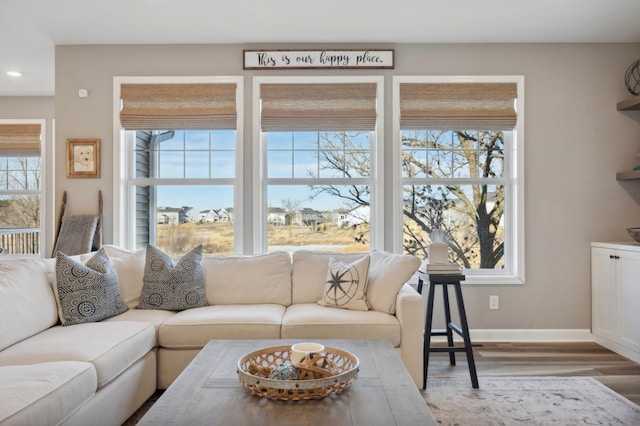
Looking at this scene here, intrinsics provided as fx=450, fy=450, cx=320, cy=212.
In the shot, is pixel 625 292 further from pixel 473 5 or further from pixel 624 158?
pixel 473 5

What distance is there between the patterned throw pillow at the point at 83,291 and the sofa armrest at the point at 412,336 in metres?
1.85

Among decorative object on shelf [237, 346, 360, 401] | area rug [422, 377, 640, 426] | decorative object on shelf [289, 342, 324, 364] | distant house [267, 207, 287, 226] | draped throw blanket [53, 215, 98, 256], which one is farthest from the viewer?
distant house [267, 207, 287, 226]

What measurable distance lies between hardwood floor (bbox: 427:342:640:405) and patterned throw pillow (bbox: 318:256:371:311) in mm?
762

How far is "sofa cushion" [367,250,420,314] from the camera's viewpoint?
9.89 ft

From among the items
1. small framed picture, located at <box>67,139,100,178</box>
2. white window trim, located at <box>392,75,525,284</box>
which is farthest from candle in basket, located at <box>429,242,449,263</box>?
small framed picture, located at <box>67,139,100,178</box>

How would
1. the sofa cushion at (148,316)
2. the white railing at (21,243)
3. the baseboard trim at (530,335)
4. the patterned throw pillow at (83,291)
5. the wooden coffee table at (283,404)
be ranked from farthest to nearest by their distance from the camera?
the white railing at (21,243) → the baseboard trim at (530,335) → the sofa cushion at (148,316) → the patterned throw pillow at (83,291) → the wooden coffee table at (283,404)

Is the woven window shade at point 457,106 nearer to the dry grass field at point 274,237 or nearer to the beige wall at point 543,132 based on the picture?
the beige wall at point 543,132

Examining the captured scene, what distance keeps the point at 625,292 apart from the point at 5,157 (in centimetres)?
696

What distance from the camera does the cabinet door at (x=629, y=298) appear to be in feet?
11.0

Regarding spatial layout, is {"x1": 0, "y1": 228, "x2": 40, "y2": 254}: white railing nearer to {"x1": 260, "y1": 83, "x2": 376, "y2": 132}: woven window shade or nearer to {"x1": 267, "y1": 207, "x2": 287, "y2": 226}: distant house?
{"x1": 267, "y1": 207, "x2": 287, "y2": 226}: distant house

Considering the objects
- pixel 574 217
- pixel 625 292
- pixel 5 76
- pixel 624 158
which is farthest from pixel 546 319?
pixel 5 76

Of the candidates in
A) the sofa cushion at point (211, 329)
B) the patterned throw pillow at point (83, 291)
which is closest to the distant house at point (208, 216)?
the patterned throw pillow at point (83, 291)

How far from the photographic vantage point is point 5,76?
5.00 m

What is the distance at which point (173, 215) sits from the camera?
410 cm
